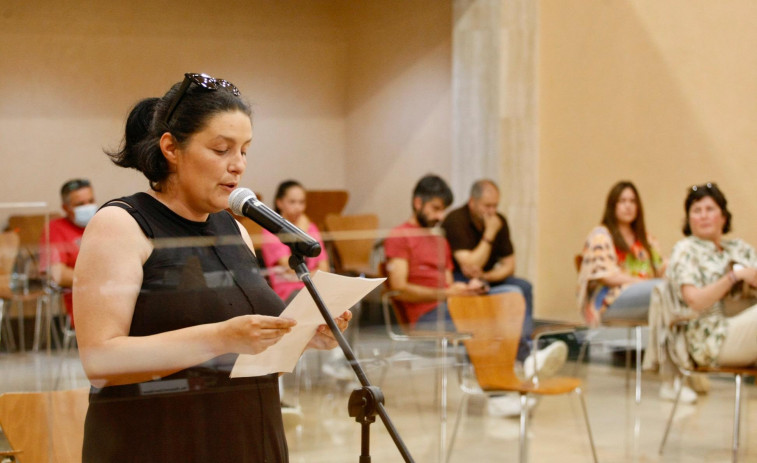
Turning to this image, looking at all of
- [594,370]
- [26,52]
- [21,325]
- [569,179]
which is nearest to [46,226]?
[21,325]

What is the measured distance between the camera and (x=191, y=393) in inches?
73.8

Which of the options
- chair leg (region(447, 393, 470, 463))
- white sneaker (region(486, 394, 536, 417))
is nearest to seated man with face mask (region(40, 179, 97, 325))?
chair leg (region(447, 393, 470, 463))

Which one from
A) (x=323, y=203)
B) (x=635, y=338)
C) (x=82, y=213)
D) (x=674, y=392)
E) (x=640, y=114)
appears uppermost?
(x=640, y=114)

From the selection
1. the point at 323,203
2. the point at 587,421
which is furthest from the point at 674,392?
the point at 323,203

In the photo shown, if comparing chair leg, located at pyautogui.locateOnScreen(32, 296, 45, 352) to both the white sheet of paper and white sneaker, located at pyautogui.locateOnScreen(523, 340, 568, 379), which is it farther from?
white sneaker, located at pyautogui.locateOnScreen(523, 340, 568, 379)

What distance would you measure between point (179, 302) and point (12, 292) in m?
0.74

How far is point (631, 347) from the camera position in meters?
3.95

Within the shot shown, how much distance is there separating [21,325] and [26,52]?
1.70 meters

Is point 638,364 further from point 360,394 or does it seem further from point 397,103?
point 397,103

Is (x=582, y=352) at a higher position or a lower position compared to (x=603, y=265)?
lower

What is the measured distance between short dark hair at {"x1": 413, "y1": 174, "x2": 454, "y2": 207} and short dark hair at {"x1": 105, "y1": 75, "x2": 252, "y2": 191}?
2.83 metres

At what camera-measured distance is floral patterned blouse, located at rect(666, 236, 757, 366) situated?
364cm

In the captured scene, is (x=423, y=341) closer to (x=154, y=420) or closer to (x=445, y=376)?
(x=445, y=376)

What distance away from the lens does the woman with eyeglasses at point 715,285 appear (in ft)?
11.8
